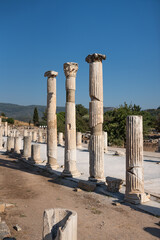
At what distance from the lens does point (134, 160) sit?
301 inches

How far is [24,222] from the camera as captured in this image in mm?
5871

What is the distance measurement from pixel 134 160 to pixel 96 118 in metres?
2.48

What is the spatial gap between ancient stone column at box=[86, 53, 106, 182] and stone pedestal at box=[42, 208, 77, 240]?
17.6 feet

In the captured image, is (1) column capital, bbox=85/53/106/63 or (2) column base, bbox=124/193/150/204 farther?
(1) column capital, bbox=85/53/106/63

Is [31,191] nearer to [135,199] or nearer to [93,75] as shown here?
[135,199]

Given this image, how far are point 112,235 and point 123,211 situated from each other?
1540 millimetres

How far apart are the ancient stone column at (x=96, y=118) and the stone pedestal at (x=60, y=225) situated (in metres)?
5.36

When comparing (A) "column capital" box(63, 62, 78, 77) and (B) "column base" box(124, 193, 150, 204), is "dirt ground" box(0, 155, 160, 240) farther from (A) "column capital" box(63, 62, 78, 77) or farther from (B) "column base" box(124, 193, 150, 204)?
(A) "column capital" box(63, 62, 78, 77)

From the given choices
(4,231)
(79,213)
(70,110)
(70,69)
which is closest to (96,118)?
(70,110)

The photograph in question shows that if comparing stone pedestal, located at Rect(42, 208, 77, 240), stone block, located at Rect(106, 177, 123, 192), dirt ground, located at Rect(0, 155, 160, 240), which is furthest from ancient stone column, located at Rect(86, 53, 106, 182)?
stone pedestal, located at Rect(42, 208, 77, 240)

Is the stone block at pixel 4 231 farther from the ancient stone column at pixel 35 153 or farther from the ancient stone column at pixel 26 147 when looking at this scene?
the ancient stone column at pixel 26 147

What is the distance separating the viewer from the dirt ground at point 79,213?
5.29 metres

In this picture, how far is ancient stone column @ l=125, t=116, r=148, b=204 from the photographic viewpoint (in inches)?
294

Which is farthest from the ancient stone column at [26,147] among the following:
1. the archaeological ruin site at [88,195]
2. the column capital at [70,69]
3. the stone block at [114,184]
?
the stone block at [114,184]
